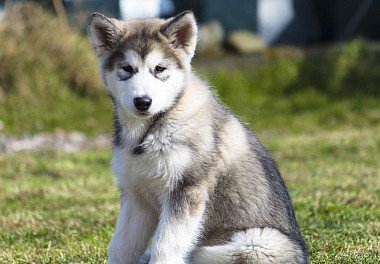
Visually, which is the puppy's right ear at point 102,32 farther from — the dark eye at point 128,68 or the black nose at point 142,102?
the black nose at point 142,102

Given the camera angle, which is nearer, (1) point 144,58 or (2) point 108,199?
(1) point 144,58

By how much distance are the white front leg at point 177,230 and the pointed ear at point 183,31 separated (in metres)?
0.87

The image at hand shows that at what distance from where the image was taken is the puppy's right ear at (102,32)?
4.53m

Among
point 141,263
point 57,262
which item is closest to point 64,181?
point 57,262

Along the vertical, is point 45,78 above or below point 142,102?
below

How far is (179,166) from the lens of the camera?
14.1ft

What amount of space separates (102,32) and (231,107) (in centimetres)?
977

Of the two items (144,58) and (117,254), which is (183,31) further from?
(117,254)

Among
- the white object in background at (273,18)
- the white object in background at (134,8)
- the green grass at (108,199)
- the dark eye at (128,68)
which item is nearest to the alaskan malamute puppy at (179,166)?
the dark eye at (128,68)

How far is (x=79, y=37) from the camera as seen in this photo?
15.4 metres

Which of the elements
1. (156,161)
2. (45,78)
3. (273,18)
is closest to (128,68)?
(156,161)

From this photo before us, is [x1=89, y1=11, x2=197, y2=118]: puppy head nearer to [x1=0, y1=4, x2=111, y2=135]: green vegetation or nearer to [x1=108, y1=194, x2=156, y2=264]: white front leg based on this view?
[x1=108, y1=194, x2=156, y2=264]: white front leg

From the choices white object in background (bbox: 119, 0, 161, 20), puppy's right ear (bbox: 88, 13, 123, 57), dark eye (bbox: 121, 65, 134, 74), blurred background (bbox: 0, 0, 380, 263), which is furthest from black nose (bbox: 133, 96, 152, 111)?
white object in background (bbox: 119, 0, 161, 20)

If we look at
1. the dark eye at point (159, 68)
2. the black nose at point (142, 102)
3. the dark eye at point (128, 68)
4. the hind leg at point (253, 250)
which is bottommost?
the hind leg at point (253, 250)
